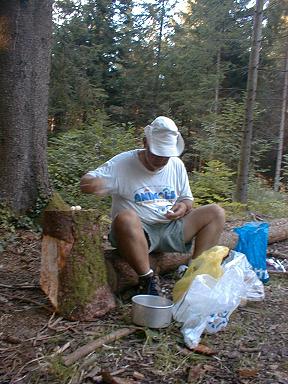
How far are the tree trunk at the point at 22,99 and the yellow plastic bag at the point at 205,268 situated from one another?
233 cm

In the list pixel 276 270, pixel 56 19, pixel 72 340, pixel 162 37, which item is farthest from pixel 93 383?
pixel 162 37

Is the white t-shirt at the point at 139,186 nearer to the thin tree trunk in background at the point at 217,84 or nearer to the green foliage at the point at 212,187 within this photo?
the green foliage at the point at 212,187

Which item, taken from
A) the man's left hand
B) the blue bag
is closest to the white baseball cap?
the man's left hand

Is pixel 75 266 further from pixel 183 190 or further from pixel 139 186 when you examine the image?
pixel 183 190

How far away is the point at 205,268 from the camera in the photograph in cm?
259

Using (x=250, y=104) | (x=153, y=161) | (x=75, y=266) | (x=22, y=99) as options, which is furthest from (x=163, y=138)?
(x=250, y=104)

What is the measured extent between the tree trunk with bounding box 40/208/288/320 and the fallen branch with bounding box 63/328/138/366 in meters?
0.26

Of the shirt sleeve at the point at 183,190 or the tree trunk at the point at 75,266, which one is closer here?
the tree trunk at the point at 75,266

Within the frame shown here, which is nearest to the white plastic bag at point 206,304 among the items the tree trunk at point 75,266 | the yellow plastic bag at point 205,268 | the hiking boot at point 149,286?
the yellow plastic bag at point 205,268

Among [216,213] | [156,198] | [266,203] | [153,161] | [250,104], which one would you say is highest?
[250,104]

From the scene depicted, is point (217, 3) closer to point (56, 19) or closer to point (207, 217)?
point (56, 19)

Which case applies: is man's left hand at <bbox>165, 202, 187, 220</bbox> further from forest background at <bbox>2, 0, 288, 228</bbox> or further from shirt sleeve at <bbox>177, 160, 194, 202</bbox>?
forest background at <bbox>2, 0, 288, 228</bbox>

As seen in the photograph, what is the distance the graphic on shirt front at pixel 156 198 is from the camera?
301 centimetres

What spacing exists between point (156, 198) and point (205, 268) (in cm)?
72
